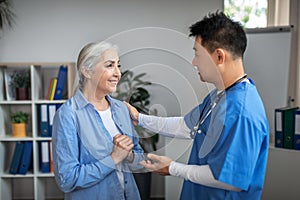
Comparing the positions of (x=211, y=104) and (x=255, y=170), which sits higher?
(x=211, y=104)

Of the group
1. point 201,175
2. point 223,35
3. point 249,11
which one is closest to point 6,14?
point 249,11

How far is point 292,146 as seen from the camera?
9.89ft

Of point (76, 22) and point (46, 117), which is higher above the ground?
point (76, 22)

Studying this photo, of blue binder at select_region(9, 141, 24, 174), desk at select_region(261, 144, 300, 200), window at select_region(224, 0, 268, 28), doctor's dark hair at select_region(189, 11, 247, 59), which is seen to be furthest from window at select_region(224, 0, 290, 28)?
blue binder at select_region(9, 141, 24, 174)

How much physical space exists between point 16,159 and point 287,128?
236 centimetres

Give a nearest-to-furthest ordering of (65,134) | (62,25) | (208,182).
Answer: (208,182)
(65,134)
(62,25)

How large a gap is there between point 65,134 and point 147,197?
217 centimetres

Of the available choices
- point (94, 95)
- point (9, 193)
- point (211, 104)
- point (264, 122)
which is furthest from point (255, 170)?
point (9, 193)

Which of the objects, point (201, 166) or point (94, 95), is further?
point (94, 95)

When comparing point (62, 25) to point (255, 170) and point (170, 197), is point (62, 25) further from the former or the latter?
point (255, 170)

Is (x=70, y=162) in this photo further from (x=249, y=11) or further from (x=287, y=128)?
(x=249, y=11)

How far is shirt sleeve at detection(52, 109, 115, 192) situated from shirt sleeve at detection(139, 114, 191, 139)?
317mm

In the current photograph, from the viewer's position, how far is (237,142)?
1272 mm

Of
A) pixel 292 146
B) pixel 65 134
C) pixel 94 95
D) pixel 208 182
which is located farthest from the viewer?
pixel 292 146
